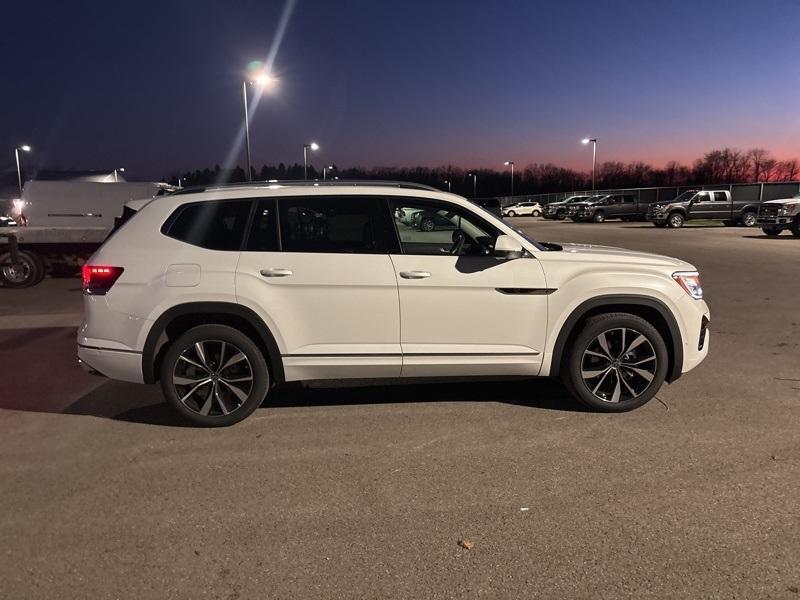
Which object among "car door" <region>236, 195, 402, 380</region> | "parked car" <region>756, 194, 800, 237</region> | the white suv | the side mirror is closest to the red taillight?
the white suv

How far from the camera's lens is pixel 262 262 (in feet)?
13.9

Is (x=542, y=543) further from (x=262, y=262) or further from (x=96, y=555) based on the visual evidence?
(x=262, y=262)

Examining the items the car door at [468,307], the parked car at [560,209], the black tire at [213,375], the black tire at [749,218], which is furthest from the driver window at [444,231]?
the parked car at [560,209]

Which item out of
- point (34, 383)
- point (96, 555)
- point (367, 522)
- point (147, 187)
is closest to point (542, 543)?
point (367, 522)

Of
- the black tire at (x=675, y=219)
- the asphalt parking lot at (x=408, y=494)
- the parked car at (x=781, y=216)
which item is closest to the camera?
the asphalt parking lot at (x=408, y=494)

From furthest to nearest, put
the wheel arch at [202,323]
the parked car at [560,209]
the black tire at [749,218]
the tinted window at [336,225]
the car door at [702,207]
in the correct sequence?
1. the parked car at [560,209]
2. the car door at [702,207]
3. the black tire at [749,218]
4. the tinted window at [336,225]
5. the wheel arch at [202,323]

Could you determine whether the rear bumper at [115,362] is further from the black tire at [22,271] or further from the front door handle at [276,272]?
the black tire at [22,271]

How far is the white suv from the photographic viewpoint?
4.22 m

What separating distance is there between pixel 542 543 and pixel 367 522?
90 centimetres

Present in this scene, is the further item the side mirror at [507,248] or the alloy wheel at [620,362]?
the alloy wheel at [620,362]

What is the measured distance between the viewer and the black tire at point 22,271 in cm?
1201

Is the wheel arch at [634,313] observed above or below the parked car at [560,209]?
below

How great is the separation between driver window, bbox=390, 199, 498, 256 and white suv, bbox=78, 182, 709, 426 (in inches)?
0.7

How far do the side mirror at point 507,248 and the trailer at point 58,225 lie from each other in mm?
8981
